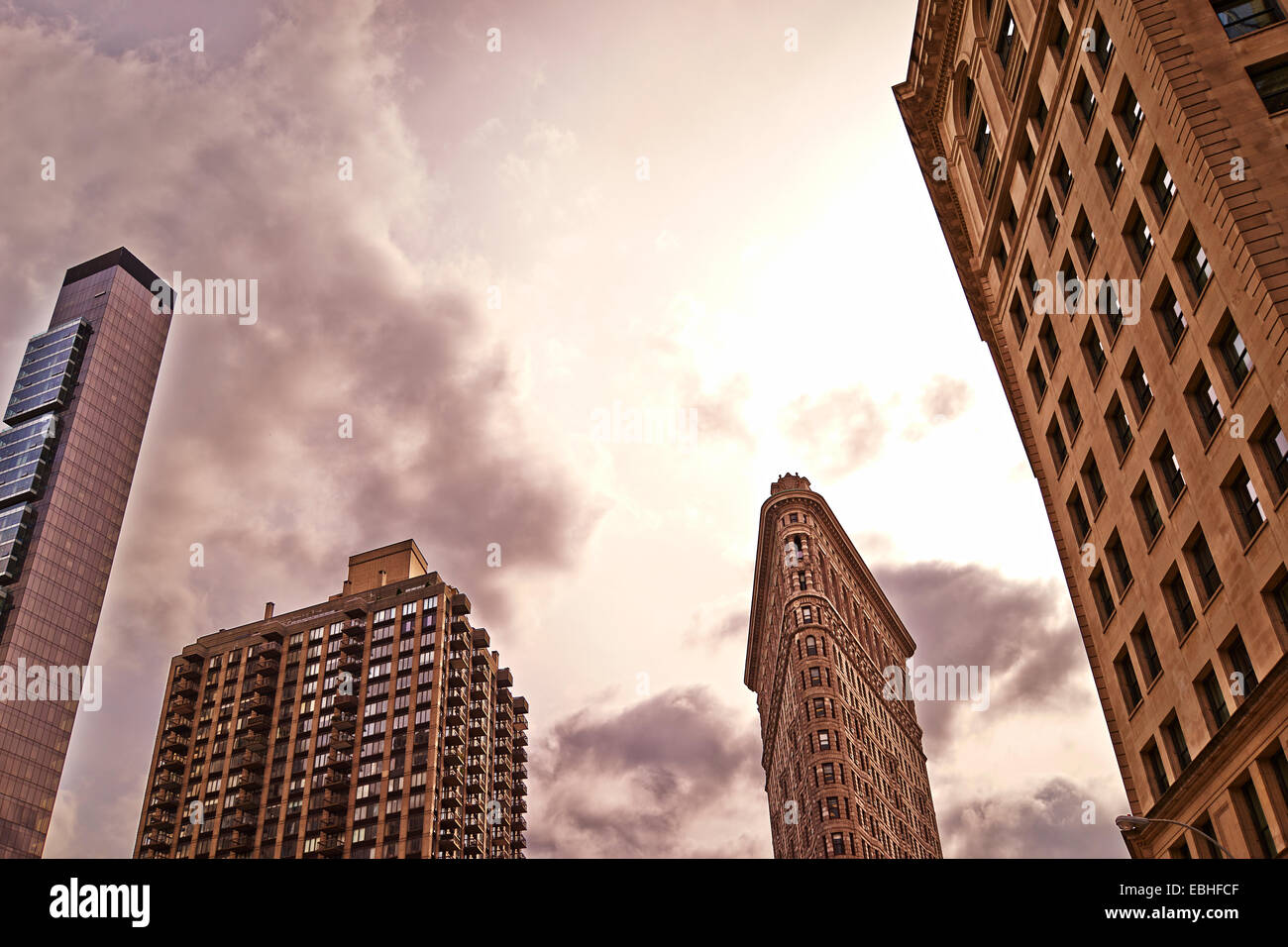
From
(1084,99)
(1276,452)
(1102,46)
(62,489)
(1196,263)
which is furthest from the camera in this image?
(62,489)

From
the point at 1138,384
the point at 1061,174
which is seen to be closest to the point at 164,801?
the point at 1061,174

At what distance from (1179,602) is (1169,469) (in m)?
4.47

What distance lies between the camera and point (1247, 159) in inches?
1187

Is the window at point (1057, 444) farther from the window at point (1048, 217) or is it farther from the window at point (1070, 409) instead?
the window at point (1048, 217)

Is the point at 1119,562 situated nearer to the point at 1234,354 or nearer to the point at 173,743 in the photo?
the point at 1234,354

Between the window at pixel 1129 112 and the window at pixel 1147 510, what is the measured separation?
11874 millimetres

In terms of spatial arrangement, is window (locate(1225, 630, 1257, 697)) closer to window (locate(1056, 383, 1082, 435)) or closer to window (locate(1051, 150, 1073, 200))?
window (locate(1056, 383, 1082, 435))

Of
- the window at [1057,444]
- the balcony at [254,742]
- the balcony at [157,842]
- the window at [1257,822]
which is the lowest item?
the window at [1257,822]

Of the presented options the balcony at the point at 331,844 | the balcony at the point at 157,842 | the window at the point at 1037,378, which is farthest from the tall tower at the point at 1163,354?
the balcony at the point at 157,842

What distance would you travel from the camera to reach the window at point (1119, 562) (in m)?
38.5

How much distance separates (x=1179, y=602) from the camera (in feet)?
113

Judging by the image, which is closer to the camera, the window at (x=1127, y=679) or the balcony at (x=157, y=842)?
the window at (x=1127, y=679)

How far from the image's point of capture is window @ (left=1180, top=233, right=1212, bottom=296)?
31.3 m
